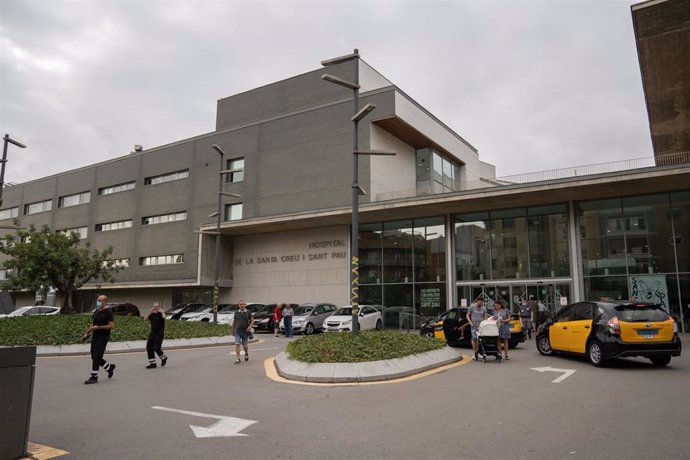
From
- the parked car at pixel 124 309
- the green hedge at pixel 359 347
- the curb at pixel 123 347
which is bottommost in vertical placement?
the curb at pixel 123 347

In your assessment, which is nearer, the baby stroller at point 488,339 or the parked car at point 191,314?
the baby stroller at point 488,339

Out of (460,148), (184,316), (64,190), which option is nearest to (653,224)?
(460,148)

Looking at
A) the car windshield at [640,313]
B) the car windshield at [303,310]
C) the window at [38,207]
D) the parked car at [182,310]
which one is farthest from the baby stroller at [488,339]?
the window at [38,207]

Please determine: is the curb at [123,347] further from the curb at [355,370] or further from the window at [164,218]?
the window at [164,218]

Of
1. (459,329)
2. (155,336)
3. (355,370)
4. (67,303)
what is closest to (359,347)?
(355,370)

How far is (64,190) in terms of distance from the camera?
162 feet

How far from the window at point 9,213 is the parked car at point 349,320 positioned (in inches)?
1817

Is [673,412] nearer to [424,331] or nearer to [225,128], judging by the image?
[424,331]

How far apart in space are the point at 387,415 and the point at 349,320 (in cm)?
1562

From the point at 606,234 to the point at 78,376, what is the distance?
21952 millimetres

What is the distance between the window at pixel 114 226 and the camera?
43150 mm

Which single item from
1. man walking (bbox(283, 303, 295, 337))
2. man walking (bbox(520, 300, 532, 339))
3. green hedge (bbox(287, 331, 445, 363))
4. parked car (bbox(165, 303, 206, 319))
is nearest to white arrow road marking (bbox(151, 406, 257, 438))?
green hedge (bbox(287, 331, 445, 363))

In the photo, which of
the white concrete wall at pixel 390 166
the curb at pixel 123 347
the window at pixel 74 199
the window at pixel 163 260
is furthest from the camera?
the window at pixel 74 199

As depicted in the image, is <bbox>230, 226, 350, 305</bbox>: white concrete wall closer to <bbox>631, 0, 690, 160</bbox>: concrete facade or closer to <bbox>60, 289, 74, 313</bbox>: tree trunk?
<bbox>60, 289, 74, 313</bbox>: tree trunk
